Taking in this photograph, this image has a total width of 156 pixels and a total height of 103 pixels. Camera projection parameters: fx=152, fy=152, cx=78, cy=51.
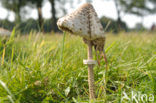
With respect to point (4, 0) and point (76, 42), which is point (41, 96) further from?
point (4, 0)

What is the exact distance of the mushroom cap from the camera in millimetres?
1165

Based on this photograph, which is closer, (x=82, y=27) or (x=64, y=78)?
(x=82, y=27)

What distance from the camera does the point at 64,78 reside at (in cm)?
174

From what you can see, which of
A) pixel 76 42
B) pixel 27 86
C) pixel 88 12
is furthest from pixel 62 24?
pixel 76 42

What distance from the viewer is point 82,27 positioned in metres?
1.20

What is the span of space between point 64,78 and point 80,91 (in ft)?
0.76

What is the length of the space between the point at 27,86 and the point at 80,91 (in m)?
0.59

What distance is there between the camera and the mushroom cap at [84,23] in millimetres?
1165

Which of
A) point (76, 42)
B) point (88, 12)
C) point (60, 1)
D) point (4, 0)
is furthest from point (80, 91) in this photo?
point (4, 0)

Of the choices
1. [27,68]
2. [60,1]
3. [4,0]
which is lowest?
[27,68]

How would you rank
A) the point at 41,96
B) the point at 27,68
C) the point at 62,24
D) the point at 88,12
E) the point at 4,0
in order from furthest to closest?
the point at 4,0
the point at 27,68
the point at 41,96
the point at 88,12
the point at 62,24

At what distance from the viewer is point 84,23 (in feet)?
4.01

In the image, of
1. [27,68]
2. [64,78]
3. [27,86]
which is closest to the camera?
[27,86]

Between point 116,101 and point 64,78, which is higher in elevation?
point 64,78
